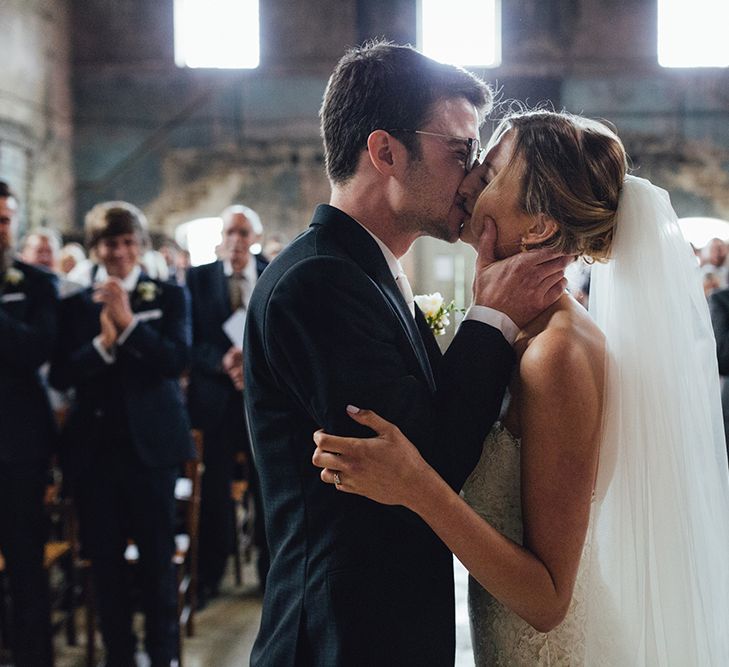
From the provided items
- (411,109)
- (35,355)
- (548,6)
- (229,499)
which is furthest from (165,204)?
(411,109)

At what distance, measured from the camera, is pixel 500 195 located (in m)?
1.82

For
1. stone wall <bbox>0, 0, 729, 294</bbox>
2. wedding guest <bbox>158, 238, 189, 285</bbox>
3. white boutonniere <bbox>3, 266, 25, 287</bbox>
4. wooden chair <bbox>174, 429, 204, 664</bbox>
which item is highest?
stone wall <bbox>0, 0, 729, 294</bbox>

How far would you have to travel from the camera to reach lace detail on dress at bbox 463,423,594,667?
1.87 meters

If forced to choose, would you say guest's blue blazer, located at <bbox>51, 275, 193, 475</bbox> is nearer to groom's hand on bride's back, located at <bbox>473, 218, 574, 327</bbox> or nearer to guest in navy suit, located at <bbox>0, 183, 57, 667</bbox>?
guest in navy suit, located at <bbox>0, 183, 57, 667</bbox>

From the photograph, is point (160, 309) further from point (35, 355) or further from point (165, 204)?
point (165, 204)

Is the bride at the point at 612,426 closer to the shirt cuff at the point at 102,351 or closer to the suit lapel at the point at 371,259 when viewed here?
the suit lapel at the point at 371,259

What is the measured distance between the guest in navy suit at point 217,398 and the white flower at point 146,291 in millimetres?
1061

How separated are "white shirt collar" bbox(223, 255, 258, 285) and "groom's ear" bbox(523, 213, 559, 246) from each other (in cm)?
351

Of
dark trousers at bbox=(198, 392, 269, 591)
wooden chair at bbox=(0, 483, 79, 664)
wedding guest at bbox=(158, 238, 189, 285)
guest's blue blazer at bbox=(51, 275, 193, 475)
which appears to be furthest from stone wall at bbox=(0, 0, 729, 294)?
guest's blue blazer at bbox=(51, 275, 193, 475)

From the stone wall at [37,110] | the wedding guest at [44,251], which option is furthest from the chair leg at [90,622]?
the stone wall at [37,110]

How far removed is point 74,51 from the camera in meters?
14.1

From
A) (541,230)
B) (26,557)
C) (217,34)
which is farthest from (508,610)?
(217,34)

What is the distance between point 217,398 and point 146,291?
4.13ft

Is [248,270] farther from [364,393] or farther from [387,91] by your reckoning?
[364,393]
